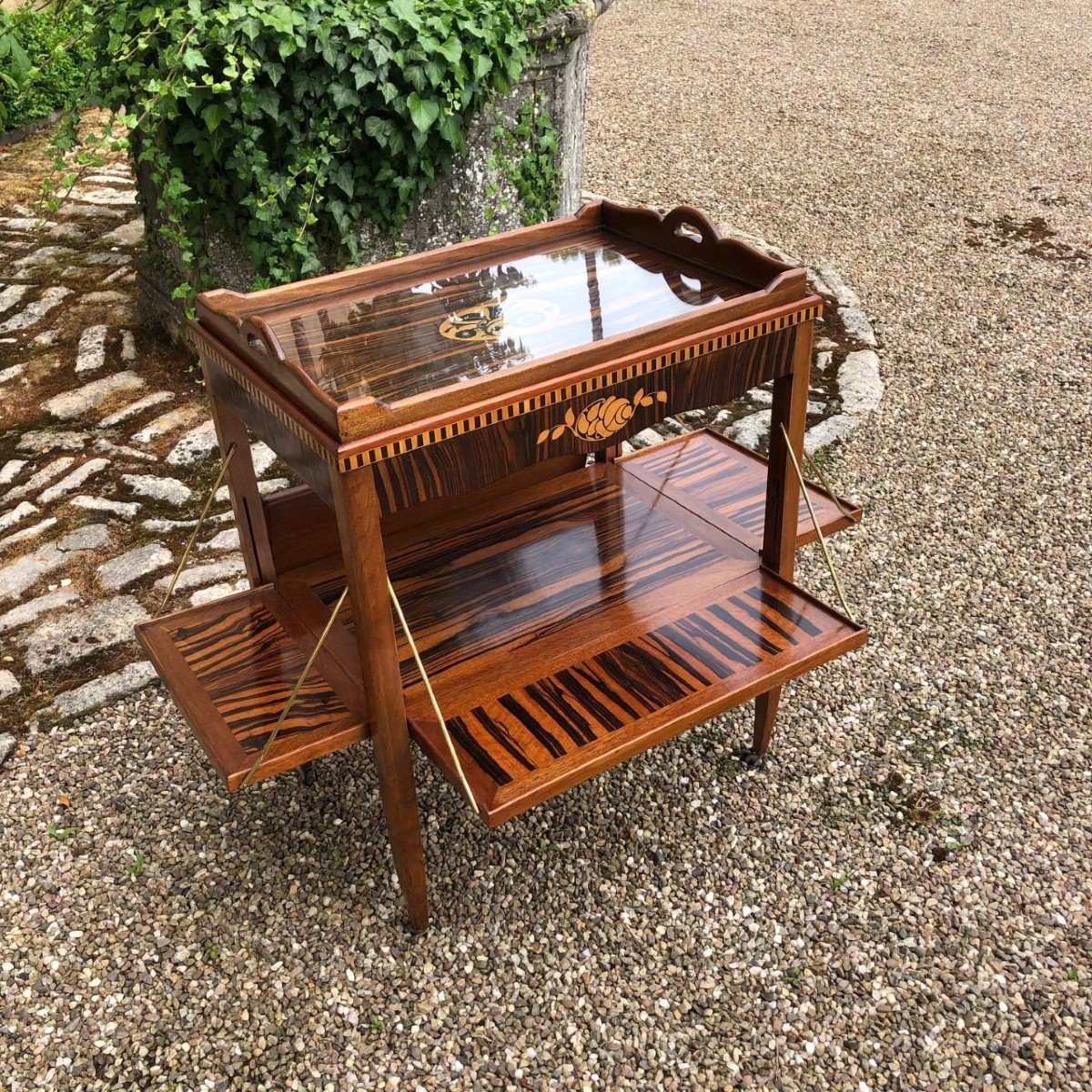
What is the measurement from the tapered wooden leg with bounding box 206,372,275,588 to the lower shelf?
0.19 ft

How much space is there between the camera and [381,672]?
81.8 inches

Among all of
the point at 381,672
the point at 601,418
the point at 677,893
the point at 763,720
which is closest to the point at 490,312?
the point at 601,418

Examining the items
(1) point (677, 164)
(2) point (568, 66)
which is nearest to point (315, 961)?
(2) point (568, 66)

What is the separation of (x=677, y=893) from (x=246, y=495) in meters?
1.28

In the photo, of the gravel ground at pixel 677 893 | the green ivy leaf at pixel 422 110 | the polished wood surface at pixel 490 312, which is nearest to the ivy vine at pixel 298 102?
the green ivy leaf at pixel 422 110

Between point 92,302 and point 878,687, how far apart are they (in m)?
3.73

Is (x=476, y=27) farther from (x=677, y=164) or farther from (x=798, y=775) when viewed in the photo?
(x=677, y=164)

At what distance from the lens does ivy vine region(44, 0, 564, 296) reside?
3.71 m

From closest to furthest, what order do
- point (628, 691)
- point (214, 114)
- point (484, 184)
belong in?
point (628, 691)
point (214, 114)
point (484, 184)

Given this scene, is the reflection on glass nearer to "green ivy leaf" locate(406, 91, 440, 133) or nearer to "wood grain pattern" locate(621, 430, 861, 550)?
"wood grain pattern" locate(621, 430, 861, 550)

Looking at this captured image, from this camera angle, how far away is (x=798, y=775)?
285cm

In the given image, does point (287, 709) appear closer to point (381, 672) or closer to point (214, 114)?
point (381, 672)

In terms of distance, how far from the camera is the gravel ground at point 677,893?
2.21 metres

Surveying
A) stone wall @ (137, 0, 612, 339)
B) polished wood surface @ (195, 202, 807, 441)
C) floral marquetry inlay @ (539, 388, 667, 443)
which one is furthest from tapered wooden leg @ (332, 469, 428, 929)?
stone wall @ (137, 0, 612, 339)
